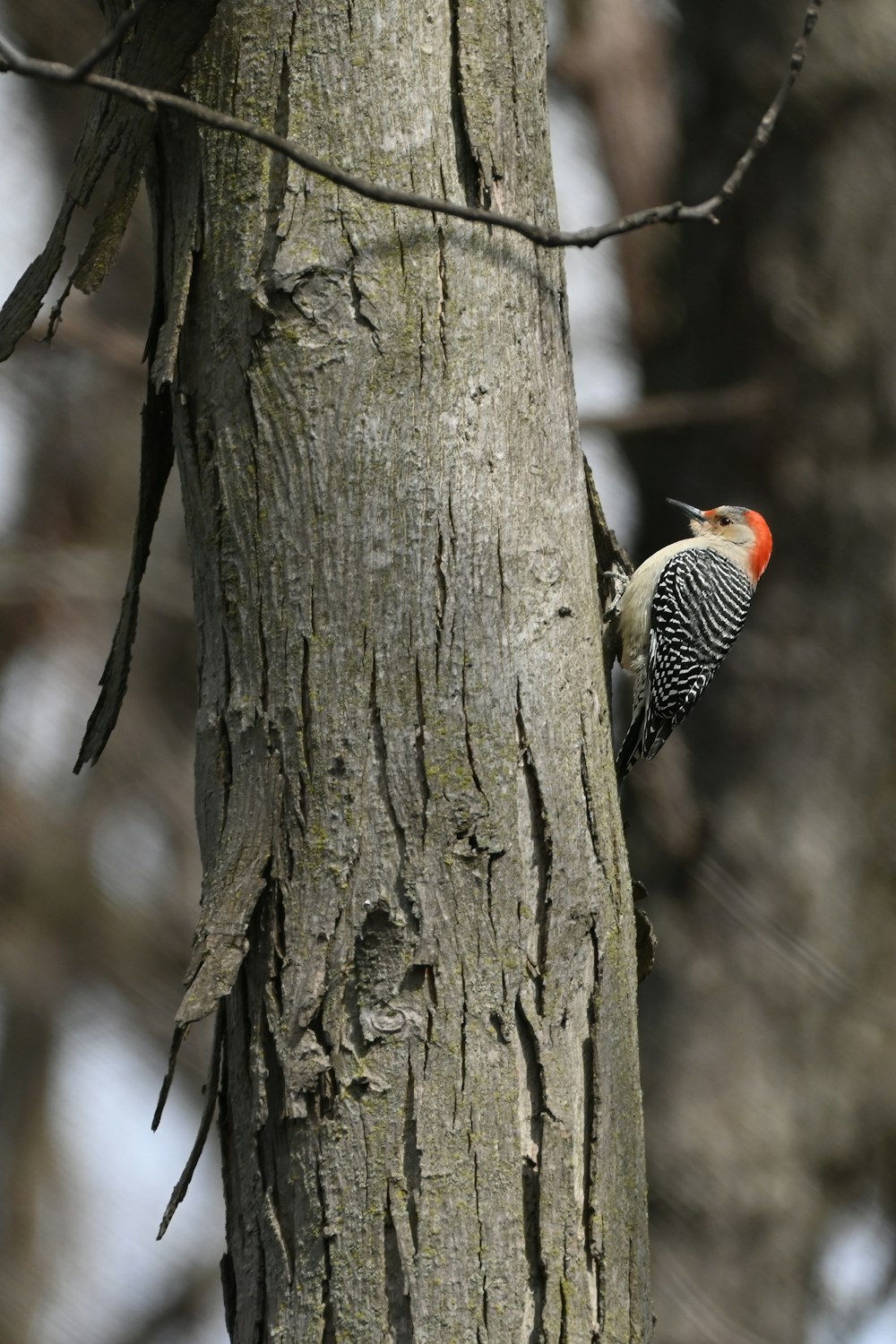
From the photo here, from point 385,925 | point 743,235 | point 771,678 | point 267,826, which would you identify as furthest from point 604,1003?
point 743,235

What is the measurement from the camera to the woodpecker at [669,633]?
5531mm

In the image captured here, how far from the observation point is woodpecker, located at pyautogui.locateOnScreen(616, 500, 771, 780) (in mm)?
5531

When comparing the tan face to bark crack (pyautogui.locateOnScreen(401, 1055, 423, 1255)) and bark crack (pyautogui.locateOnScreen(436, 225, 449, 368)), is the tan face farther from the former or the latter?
bark crack (pyautogui.locateOnScreen(401, 1055, 423, 1255))

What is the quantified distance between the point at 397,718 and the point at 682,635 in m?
3.20

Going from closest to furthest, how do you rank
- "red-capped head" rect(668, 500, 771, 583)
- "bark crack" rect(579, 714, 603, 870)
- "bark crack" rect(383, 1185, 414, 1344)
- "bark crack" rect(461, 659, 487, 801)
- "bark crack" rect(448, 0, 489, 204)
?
"bark crack" rect(383, 1185, 414, 1344) < "bark crack" rect(461, 659, 487, 801) < "bark crack" rect(579, 714, 603, 870) < "bark crack" rect(448, 0, 489, 204) < "red-capped head" rect(668, 500, 771, 583)

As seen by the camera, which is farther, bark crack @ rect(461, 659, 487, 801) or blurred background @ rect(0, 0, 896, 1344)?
blurred background @ rect(0, 0, 896, 1344)

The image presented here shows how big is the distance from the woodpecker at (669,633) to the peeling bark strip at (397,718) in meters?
2.66

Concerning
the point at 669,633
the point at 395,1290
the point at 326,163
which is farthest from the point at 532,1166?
the point at 669,633

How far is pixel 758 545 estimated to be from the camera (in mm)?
6637

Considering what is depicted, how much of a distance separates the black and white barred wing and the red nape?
1.97 feet

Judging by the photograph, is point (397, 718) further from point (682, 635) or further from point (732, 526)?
point (732, 526)

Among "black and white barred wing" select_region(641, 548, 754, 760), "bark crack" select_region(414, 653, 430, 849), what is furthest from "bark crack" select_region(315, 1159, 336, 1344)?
"black and white barred wing" select_region(641, 548, 754, 760)

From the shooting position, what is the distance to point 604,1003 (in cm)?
260

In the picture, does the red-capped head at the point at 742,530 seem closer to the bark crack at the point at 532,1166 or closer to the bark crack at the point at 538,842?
the bark crack at the point at 538,842
